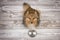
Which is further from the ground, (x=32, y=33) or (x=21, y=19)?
(x=21, y=19)

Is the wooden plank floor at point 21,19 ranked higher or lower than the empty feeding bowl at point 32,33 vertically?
higher

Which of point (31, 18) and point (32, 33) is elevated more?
point (31, 18)

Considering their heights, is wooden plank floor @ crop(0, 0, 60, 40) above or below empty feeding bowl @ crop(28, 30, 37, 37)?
above

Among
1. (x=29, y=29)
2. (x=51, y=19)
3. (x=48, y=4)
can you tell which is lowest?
(x=29, y=29)

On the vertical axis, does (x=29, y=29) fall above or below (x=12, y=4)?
below

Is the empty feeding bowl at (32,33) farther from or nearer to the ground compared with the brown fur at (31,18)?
nearer to the ground

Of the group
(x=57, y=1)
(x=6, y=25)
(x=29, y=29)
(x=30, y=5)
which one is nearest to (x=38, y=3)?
(x=30, y=5)

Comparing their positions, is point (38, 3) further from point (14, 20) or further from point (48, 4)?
point (14, 20)

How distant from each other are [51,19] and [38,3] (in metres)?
0.36

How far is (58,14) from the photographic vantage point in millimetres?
2127

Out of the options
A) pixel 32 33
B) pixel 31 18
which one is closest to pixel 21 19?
pixel 31 18

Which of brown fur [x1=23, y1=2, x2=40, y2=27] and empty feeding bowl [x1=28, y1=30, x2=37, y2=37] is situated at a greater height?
brown fur [x1=23, y1=2, x2=40, y2=27]

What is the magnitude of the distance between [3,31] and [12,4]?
1.62 ft

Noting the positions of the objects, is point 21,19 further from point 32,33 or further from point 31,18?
point 32,33
